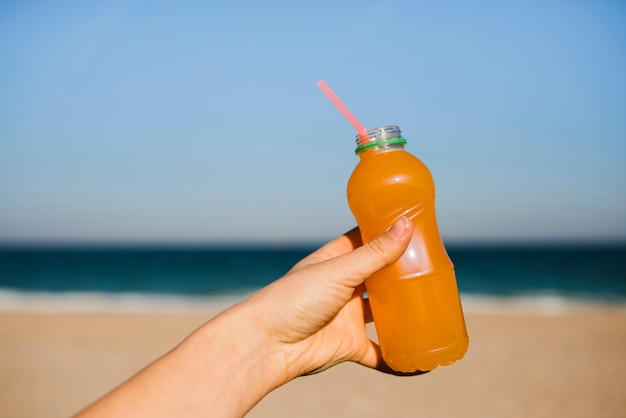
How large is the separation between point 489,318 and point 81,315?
30.4ft

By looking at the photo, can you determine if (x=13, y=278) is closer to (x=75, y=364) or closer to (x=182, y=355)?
(x=75, y=364)

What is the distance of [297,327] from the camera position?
2.49 meters

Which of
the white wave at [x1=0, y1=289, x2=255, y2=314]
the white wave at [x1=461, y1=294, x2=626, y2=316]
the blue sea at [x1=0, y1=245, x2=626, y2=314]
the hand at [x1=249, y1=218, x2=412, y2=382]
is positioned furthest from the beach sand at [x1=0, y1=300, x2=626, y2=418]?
the blue sea at [x1=0, y1=245, x2=626, y2=314]

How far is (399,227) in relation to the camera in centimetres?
240

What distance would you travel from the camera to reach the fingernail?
2.38 metres

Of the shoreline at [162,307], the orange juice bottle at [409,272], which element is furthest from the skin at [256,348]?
the shoreline at [162,307]

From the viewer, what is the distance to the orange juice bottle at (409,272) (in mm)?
2512

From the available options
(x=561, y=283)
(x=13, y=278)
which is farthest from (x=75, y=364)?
(x=13, y=278)

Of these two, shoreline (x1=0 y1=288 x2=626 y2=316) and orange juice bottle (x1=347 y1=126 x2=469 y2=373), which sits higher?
orange juice bottle (x1=347 y1=126 x2=469 y2=373)

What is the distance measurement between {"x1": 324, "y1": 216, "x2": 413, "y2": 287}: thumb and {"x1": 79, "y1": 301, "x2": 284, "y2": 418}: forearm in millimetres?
433

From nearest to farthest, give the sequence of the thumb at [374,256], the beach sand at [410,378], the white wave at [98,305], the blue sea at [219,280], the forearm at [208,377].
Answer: the forearm at [208,377] → the thumb at [374,256] → the beach sand at [410,378] → the white wave at [98,305] → the blue sea at [219,280]

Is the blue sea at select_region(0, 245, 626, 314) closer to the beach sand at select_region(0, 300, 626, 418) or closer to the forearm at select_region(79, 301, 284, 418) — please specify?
the beach sand at select_region(0, 300, 626, 418)

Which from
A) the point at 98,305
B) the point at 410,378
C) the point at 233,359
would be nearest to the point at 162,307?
the point at 98,305

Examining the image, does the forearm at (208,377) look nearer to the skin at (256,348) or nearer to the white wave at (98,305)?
the skin at (256,348)
